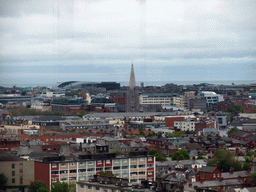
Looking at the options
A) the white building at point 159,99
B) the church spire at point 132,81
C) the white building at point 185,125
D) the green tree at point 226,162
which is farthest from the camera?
the white building at point 159,99

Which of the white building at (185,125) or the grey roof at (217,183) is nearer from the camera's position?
the grey roof at (217,183)

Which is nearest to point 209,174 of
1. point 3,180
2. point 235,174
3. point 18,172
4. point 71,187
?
point 235,174

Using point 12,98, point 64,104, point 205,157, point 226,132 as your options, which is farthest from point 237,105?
point 205,157

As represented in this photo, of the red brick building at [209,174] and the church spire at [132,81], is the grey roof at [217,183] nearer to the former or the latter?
the red brick building at [209,174]

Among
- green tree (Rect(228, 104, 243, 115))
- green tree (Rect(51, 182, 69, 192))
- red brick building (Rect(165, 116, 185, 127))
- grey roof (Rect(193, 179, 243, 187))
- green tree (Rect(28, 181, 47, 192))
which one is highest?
green tree (Rect(51, 182, 69, 192))

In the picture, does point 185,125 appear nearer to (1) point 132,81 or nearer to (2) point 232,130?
(2) point 232,130

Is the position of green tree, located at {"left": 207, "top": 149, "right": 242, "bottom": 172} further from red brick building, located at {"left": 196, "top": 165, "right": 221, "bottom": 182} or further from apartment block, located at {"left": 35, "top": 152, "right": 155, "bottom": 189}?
apartment block, located at {"left": 35, "top": 152, "right": 155, "bottom": 189}

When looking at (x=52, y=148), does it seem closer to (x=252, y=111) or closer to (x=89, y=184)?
(x=89, y=184)

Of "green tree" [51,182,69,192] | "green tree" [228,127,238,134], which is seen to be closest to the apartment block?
"green tree" [51,182,69,192]

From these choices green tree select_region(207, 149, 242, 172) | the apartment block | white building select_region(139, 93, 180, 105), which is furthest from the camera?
white building select_region(139, 93, 180, 105)

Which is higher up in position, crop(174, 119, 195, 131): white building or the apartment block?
the apartment block

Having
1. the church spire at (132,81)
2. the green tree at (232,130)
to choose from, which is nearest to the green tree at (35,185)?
the green tree at (232,130)
